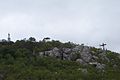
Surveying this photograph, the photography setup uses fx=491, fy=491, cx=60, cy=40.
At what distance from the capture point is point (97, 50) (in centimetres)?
7138

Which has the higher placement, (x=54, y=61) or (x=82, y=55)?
(x=82, y=55)

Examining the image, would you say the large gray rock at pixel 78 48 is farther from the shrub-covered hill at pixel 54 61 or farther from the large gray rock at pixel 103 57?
the large gray rock at pixel 103 57

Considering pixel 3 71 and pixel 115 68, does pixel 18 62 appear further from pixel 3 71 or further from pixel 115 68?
pixel 115 68

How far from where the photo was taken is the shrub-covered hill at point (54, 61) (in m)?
58.5

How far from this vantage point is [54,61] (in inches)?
2507

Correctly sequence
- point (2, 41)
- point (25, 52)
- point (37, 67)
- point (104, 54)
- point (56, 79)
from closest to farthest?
point (56, 79) < point (37, 67) < point (25, 52) < point (104, 54) < point (2, 41)

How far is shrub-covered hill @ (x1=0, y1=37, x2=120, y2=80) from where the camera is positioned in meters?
58.5

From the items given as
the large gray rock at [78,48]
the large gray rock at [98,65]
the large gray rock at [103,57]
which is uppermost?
the large gray rock at [78,48]

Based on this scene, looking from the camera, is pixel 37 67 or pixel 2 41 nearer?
pixel 37 67

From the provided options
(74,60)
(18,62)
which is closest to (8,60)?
(18,62)

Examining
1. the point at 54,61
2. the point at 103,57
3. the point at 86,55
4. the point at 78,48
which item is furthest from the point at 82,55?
the point at 54,61

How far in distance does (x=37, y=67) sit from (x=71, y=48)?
31.2ft

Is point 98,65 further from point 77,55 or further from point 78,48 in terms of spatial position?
point 78,48

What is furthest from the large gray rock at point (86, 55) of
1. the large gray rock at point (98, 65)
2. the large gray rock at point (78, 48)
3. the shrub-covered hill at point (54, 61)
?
the large gray rock at point (98, 65)
